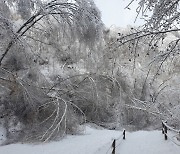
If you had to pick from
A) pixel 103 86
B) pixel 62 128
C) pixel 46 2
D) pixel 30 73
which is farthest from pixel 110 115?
pixel 46 2

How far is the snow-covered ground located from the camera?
12.1m

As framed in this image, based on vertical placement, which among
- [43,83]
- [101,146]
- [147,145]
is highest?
[43,83]

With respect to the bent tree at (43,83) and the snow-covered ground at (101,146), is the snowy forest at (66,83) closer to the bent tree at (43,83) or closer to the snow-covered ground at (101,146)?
the bent tree at (43,83)

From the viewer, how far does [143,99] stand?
18.3 metres

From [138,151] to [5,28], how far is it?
6867 millimetres

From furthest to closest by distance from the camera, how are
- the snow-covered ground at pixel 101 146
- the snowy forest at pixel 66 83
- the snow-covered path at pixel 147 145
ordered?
the snowy forest at pixel 66 83
the snow-covered ground at pixel 101 146
the snow-covered path at pixel 147 145

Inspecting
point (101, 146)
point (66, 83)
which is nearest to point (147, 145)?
point (101, 146)

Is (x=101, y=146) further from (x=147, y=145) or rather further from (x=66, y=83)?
(x=66, y=83)

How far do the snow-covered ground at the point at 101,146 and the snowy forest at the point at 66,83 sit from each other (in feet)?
1.77

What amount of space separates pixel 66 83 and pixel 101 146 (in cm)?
472

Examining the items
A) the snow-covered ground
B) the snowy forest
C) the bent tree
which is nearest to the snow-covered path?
the snow-covered ground

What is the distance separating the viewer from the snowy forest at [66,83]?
13758mm

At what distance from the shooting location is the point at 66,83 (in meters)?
16.6

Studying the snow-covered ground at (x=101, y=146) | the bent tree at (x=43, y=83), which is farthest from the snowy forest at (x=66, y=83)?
the snow-covered ground at (x=101, y=146)
